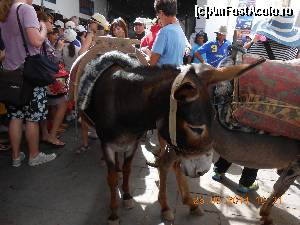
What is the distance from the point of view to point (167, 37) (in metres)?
3.47

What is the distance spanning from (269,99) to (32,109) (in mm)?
2885

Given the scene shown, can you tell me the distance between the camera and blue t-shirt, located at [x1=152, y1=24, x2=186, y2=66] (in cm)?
344

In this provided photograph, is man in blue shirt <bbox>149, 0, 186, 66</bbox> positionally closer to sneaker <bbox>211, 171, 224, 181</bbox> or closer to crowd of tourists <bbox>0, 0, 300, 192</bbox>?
crowd of tourists <bbox>0, 0, 300, 192</bbox>

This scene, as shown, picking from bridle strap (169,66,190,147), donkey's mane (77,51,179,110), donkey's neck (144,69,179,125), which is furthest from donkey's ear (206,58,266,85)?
donkey's mane (77,51,179,110)

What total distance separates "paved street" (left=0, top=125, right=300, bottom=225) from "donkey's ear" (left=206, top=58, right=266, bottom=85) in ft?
5.26

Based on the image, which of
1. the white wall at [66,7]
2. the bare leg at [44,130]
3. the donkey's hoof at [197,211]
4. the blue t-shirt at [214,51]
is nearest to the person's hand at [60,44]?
the bare leg at [44,130]

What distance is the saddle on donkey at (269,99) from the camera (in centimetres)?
232

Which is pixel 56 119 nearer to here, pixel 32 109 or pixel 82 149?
pixel 82 149

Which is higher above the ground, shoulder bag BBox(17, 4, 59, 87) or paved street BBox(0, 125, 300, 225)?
shoulder bag BBox(17, 4, 59, 87)

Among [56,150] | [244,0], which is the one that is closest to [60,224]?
[56,150]

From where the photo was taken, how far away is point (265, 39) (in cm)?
317

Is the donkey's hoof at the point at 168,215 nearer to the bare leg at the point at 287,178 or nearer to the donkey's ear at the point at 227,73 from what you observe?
the bare leg at the point at 287,178

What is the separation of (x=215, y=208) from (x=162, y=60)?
1809 mm
